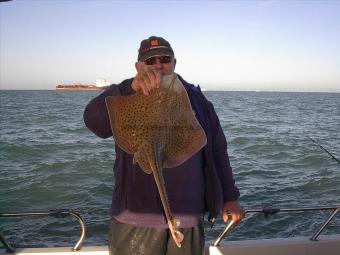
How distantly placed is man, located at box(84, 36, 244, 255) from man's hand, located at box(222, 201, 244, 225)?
24 cm

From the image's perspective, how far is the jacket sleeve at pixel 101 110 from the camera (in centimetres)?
244

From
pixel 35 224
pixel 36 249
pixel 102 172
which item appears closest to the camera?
pixel 36 249

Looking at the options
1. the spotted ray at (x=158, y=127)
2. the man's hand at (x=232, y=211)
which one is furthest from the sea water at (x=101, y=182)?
the spotted ray at (x=158, y=127)

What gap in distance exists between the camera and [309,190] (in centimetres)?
1008

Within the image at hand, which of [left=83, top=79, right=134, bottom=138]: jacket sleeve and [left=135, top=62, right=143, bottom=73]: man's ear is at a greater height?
[left=135, top=62, right=143, bottom=73]: man's ear

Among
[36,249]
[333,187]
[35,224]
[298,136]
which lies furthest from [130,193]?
[298,136]

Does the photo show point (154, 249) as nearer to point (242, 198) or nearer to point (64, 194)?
point (242, 198)

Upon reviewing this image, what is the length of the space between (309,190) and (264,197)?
1.57 m

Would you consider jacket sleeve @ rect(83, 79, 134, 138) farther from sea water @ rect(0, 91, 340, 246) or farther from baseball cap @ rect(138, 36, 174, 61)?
sea water @ rect(0, 91, 340, 246)

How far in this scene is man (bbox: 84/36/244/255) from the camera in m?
2.51

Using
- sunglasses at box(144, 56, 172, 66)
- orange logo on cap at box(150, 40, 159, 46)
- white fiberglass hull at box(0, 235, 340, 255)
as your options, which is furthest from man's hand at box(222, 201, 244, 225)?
orange logo on cap at box(150, 40, 159, 46)

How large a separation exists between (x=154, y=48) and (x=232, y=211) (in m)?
1.41

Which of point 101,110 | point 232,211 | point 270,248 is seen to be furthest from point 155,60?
point 270,248

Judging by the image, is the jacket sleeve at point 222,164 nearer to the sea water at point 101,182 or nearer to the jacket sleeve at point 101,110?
the jacket sleeve at point 101,110
